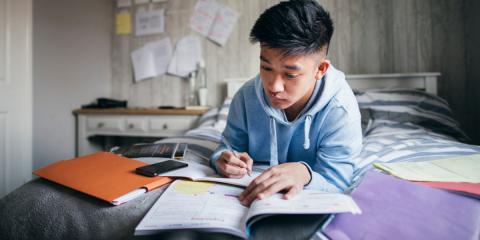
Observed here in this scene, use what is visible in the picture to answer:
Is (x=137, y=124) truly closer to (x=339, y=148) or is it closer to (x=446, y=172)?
(x=339, y=148)

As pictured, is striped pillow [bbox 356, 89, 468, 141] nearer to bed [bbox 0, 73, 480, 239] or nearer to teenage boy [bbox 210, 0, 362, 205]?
bed [bbox 0, 73, 480, 239]

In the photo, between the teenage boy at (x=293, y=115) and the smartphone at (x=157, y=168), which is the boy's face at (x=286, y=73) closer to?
the teenage boy at (x=293, y=115)

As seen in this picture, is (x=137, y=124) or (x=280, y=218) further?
(x=137, y=124)

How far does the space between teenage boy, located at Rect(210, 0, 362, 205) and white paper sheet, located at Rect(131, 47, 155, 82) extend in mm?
1659

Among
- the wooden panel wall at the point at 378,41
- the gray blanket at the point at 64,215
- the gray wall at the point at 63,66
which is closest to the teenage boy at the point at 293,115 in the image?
the gray blanket at the point at 64,215

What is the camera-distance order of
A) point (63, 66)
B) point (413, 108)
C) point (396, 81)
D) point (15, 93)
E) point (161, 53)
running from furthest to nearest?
point (161, 53) → point (63, 66) → point (396, 81) → point (15, 93) → point (413, 108)

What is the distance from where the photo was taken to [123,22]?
2.44 meters

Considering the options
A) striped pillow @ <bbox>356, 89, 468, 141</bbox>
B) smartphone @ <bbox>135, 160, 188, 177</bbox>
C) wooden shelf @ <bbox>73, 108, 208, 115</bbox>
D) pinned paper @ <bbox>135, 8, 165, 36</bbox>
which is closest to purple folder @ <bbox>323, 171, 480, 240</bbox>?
smartphone @ <bbox>135, 160, 188, 177</bbox>

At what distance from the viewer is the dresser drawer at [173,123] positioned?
1994mm

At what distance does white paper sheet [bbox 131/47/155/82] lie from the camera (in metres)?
2.38

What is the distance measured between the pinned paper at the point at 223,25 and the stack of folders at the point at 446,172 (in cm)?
163

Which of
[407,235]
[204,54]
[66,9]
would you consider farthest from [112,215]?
[66,9]

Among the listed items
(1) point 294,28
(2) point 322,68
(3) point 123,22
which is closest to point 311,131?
(2) point 322,68

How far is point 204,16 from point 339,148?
5.86 feet
